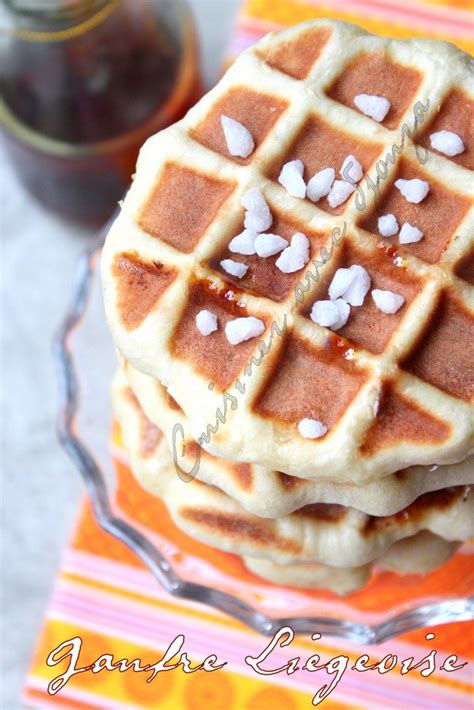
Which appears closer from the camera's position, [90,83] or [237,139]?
[237,139]

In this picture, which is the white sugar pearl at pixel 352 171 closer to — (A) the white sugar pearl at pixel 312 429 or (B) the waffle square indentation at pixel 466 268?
(B) the waffle square indentation at pixel 466 268

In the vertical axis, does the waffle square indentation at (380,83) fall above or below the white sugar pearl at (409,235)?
above

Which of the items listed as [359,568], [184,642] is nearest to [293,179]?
[359,568]

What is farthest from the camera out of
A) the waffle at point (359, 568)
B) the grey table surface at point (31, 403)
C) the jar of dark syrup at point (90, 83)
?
the grey table surface at point (31, 403)

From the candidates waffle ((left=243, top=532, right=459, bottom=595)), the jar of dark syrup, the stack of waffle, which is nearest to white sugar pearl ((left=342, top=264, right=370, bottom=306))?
the stack of waffle

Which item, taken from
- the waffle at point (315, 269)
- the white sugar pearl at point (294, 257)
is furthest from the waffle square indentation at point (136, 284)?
the white sugar pearl at point (294, 257)

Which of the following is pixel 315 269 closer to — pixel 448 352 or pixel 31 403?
pixel 448 352

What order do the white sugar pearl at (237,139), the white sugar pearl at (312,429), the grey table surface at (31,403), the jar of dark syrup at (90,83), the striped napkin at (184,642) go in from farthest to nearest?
1. the grey table surface at (31,403)
2. the jar of dark syrup at (90,83)
3. the striped napkin at (184,642)
4. the white sugar pearl at (237,139)
5. the white sugar pearl at (312,429)
